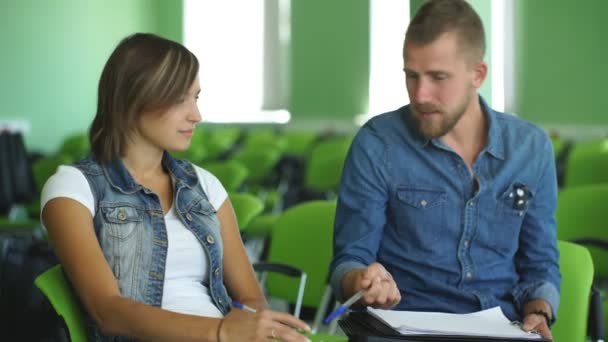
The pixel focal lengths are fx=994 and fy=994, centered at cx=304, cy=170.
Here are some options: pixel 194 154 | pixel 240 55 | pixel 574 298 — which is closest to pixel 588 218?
pixel 574 298

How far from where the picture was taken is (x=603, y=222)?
4.11 metres

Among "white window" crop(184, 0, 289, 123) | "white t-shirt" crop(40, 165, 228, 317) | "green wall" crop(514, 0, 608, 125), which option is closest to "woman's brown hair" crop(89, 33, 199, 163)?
"white t-shirt" crop(40, 165, 228, 317)

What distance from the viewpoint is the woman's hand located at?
1.84 meters

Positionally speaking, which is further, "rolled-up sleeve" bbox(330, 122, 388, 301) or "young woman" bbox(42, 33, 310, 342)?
"rolled-up sleeve" bbox(330, 122, 388, 301)

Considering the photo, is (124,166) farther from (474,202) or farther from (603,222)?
(603,222)

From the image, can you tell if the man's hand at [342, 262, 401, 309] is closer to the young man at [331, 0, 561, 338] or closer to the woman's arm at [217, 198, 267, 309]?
the young man at [331, 0, 561, 338]

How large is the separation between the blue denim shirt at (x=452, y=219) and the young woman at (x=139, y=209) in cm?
37

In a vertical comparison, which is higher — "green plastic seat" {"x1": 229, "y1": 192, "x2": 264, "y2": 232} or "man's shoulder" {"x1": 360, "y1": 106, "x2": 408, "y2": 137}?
"man's shoulder" {"x1": 360, "y1": 106, "x2": 408, "y2": 137}

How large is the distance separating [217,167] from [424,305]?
3617mm

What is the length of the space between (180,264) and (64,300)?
0.27m

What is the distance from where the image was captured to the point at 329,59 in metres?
11.2

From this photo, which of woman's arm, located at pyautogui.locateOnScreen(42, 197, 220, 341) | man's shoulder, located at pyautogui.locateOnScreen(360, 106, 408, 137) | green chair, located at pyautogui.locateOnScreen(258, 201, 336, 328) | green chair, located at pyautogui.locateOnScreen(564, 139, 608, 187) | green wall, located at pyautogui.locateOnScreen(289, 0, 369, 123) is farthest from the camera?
green wall, located at pyautogui.locateOnScreen(289, 0, 369, 123)

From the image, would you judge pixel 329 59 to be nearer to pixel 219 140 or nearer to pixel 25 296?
pixel 219 140

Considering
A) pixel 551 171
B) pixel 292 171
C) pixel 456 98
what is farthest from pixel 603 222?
pixel 292 171
